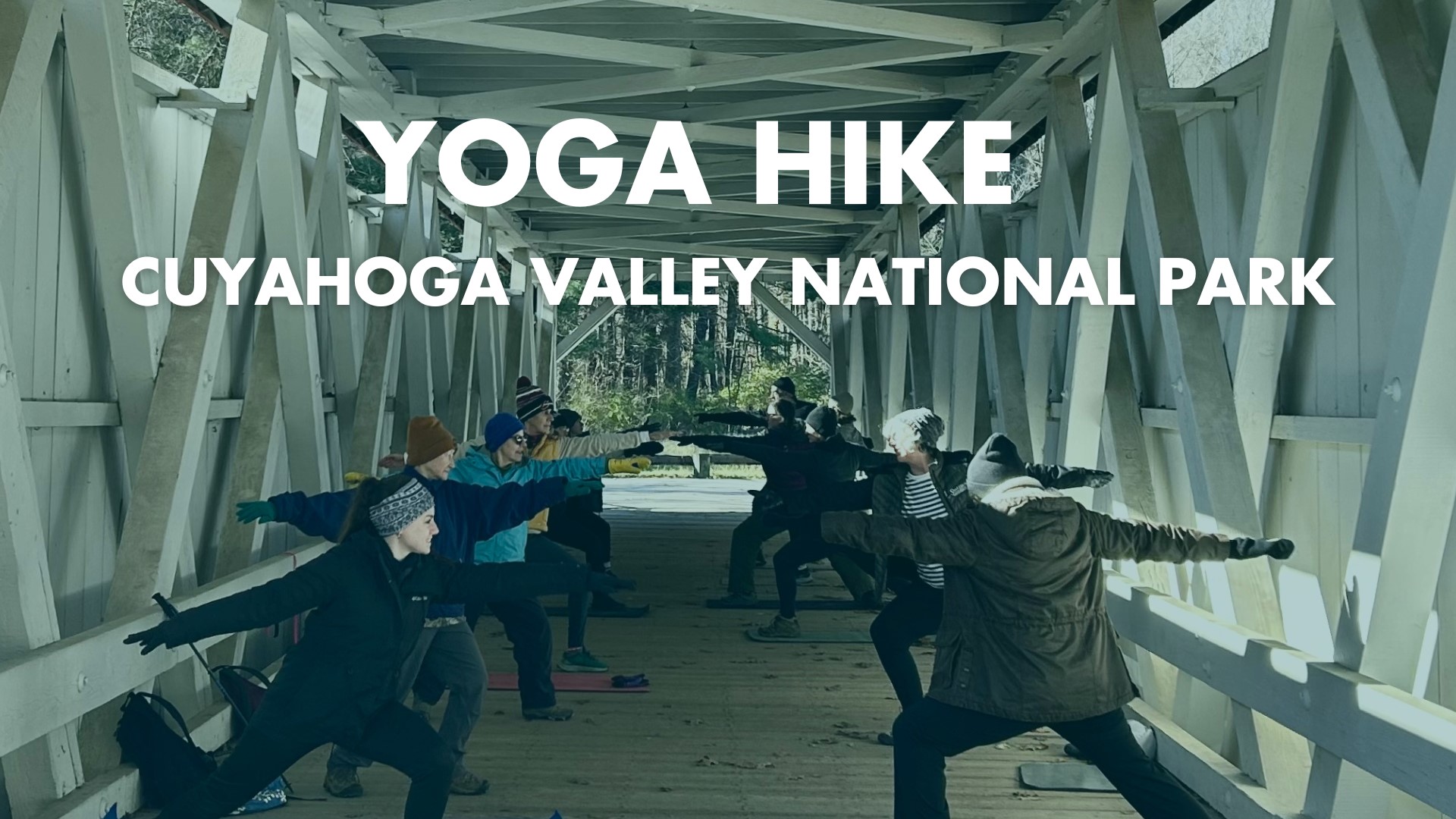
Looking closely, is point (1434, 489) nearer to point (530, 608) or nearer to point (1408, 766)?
point (1408, 766)

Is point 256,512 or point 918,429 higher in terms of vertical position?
point 918,429

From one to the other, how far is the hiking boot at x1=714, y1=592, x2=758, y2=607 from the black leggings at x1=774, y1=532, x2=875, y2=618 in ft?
3.87

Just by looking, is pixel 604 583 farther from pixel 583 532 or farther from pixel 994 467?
pixel 583 532

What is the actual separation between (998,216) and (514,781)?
5751 mm

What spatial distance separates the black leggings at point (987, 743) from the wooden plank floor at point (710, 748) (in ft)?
3.52

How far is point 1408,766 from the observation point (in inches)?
136

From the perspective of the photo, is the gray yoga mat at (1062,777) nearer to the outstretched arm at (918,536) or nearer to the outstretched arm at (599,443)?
the outstretched arm at (918,536)

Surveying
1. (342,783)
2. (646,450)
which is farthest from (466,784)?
(646,450)

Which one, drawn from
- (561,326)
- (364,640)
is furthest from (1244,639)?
(561,326)

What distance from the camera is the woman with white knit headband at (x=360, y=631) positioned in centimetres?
392

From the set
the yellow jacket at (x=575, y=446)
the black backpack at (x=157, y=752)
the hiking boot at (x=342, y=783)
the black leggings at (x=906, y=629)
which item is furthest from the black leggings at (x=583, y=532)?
the black backpack at (x=157, y=752)

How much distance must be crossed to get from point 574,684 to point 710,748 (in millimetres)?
1469

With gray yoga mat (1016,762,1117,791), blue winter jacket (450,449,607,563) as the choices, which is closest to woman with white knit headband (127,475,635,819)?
blue winter jacket (450,449,607,563)

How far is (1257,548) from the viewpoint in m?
4.36
